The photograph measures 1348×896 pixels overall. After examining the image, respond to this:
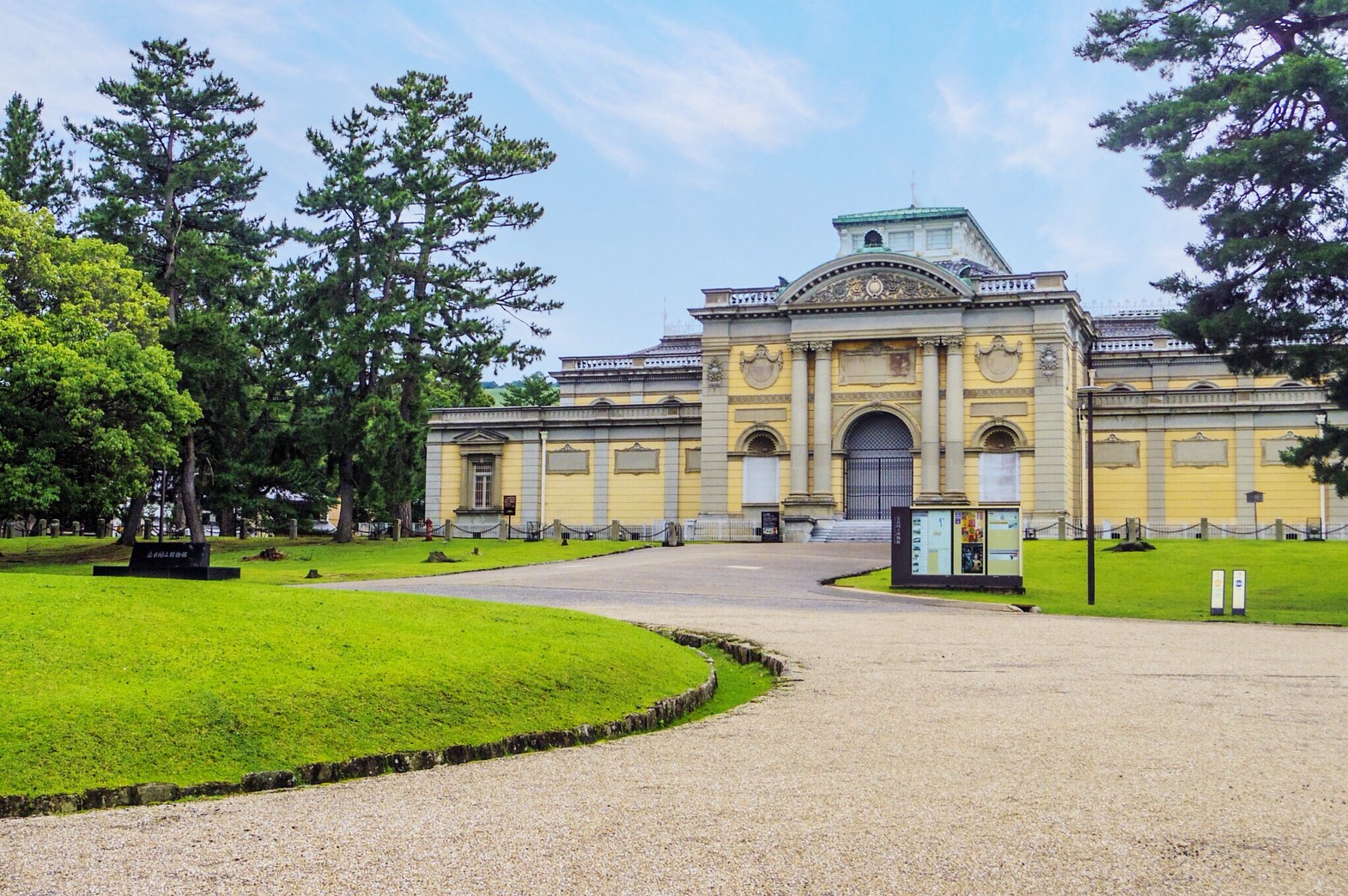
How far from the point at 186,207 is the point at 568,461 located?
19.3 m

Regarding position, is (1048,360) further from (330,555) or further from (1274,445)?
(330,555)

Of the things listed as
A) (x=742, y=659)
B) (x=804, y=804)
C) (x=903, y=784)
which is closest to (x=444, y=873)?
(x=804, y=804)

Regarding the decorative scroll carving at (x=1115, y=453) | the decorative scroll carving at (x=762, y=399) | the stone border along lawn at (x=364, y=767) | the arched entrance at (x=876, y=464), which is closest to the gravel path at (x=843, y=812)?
the stone border along lawn at (x=364, y=767)

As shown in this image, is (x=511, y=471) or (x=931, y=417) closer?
(x=931, y=417)

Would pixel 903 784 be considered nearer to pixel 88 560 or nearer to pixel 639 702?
pixel 639 702

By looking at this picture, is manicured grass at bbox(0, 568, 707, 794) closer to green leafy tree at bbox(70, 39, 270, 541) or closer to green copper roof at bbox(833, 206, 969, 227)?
green leafy tree at bbox(70, 39, 270, 541)

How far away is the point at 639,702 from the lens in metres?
11.6

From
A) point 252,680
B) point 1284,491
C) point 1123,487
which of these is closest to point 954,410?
point 1123,487

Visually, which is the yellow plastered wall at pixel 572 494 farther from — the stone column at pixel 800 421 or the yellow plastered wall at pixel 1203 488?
the yellow plastered wall at pixel 1203 488

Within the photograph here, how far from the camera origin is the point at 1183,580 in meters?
31.1

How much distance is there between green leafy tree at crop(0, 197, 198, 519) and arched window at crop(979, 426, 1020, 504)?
99.3ft

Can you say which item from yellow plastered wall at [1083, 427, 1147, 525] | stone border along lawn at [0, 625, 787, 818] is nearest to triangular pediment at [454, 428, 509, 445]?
yellow plastered wall at [1083, 427, 1147, 525]

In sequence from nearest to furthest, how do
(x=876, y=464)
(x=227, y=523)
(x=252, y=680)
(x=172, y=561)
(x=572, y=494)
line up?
(x=252, y=680) → (x=172, y=561) → (x=876, y=464) → (x=572, y=494) → (x=227, y=523)

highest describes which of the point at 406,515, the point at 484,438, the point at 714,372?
the point at 714,372
